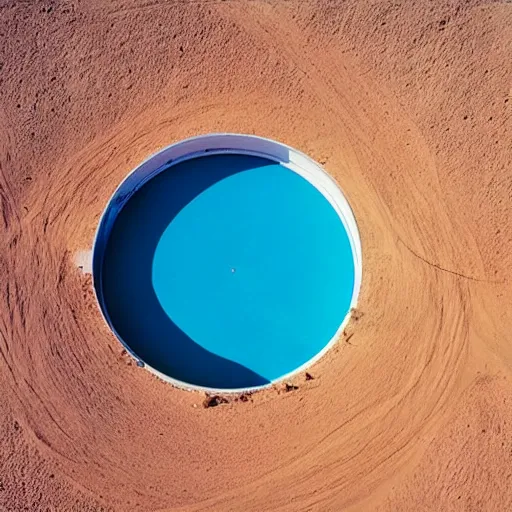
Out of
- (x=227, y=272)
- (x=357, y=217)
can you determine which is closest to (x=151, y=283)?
(x=227, y=272)

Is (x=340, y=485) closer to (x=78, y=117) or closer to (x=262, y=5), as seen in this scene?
(x=78, y=117)

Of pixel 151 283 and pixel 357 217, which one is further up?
pixel 357 217

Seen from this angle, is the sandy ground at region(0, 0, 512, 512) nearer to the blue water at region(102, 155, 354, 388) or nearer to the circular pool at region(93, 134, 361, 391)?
the circular pool at region(93, 134, 361, 391)

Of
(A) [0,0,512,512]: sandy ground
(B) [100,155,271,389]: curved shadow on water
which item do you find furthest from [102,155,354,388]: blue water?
(A) [0,0,512,512]: sandy ground

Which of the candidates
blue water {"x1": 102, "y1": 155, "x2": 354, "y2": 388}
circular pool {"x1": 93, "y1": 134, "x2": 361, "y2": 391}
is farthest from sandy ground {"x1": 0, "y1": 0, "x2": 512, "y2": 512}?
blue water {"x1": 102, "y1": 155, "x2": 354, "y2": 388}

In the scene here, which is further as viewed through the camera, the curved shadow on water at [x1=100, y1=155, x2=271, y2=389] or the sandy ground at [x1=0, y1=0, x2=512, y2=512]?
the curved shadow on water at [x1=100, y1=155, x2=271, y2=389]

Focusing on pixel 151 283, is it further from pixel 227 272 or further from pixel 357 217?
pixel 357 217
